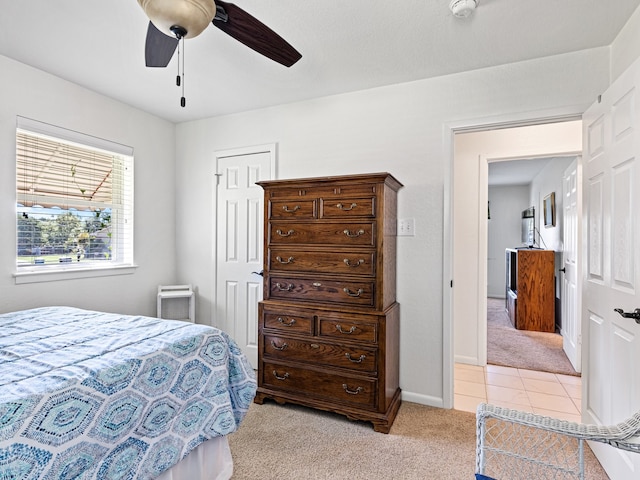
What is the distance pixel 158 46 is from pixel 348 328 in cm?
194

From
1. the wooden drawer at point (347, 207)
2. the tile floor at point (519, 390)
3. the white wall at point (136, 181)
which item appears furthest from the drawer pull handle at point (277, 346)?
the white wall at point (136, 181)

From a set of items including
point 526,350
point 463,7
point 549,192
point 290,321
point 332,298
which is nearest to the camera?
point 463,7

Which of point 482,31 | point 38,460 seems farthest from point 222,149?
point 38,460

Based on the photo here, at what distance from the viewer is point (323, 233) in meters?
2.47

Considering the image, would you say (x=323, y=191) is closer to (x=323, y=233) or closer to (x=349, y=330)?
(x=323, y=233)

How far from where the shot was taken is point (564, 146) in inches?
130

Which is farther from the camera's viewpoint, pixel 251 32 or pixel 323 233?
pixel 323 233

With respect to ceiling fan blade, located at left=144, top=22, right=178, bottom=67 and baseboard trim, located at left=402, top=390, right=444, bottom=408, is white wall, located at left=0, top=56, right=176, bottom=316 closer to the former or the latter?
ceiling fan blade, located at left=144, top=22, right=178, bottom=67

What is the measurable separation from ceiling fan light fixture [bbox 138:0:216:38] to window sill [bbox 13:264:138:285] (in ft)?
7.33

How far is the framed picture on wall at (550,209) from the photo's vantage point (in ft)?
16.1

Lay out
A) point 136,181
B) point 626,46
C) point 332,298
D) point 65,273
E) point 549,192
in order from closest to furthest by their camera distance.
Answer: point 626,46 < point 332,298 < point 65,273 < point 136,181 < point 549,192

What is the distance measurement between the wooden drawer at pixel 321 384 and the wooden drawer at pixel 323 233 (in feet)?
3.00

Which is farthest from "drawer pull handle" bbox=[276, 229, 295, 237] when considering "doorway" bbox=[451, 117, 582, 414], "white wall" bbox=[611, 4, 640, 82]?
"white wall" bbox=[611, 4, 640, 82]

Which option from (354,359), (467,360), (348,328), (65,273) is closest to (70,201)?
(65,273)
